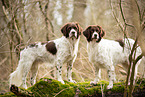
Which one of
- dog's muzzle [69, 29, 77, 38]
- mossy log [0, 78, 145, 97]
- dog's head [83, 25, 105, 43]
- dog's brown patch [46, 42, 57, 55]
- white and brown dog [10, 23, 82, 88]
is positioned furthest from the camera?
dog's brown patch [46, 42, 57, 55]

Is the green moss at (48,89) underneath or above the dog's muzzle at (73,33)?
underneath

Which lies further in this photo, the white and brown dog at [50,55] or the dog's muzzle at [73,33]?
the white and brown dog at [50,55]

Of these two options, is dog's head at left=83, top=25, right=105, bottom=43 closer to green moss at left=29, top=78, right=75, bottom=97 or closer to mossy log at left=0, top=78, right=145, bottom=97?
mossy log at left=0, top=78, right=145, bottom=97

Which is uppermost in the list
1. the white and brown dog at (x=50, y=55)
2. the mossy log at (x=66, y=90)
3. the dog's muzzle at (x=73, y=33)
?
the dog's muzzle at (x=73, y=33)

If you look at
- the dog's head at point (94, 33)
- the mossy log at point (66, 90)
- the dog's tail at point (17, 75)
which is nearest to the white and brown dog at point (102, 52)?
the dog's head at point (94, 33)

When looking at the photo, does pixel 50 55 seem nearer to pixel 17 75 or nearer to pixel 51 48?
pixel 51 48

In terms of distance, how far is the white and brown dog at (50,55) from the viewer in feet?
16.1

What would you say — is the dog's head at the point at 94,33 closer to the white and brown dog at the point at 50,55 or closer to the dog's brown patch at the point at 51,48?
the white and brown dog at the point at 50,55

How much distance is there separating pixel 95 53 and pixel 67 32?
1.09 m

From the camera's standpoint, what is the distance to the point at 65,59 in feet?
16.3

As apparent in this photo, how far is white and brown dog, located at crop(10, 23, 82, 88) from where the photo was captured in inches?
193

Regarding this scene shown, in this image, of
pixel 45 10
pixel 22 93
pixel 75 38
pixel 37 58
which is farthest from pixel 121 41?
pixel 45 10

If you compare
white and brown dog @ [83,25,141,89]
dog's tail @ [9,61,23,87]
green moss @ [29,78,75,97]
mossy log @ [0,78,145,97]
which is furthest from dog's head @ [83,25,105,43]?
dog's tail @ [9,61,23,87]

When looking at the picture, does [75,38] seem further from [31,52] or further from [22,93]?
[22,93]
